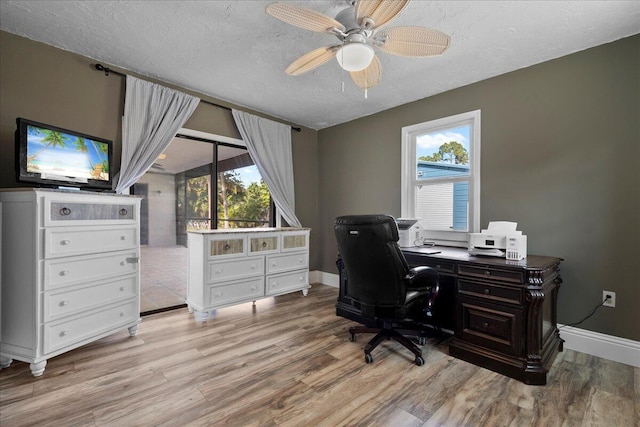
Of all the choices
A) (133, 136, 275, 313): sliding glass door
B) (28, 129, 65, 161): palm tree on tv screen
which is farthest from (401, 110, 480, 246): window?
(28, 129, 65, 161): palm tree on tv screen

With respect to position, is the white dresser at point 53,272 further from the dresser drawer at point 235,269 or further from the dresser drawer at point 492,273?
the dresser drawer at point 492,273

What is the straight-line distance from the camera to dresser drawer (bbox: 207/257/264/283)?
3006 mm

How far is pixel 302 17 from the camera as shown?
5.28 feet

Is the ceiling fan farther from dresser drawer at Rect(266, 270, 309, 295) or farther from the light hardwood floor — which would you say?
dresser drawer at Rect(266, 270, 309, 295)

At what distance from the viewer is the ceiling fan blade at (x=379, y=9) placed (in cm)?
149

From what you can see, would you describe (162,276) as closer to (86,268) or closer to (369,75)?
(86,268)

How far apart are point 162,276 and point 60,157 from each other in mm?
1624

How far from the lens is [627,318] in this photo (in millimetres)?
2135

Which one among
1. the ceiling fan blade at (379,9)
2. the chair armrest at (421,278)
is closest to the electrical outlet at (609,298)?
the chair armrest at (421,278)

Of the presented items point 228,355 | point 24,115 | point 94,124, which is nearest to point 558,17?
point 228,355

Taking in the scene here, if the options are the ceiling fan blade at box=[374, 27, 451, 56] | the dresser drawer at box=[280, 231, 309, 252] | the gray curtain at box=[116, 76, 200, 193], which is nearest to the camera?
the ceiling fan blade at box=[374, 27, 451, 56]

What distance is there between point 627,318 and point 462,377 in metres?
1.40

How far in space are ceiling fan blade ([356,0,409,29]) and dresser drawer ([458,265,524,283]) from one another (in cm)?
181

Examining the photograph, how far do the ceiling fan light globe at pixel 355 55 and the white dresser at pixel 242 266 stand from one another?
2128 millimetres
